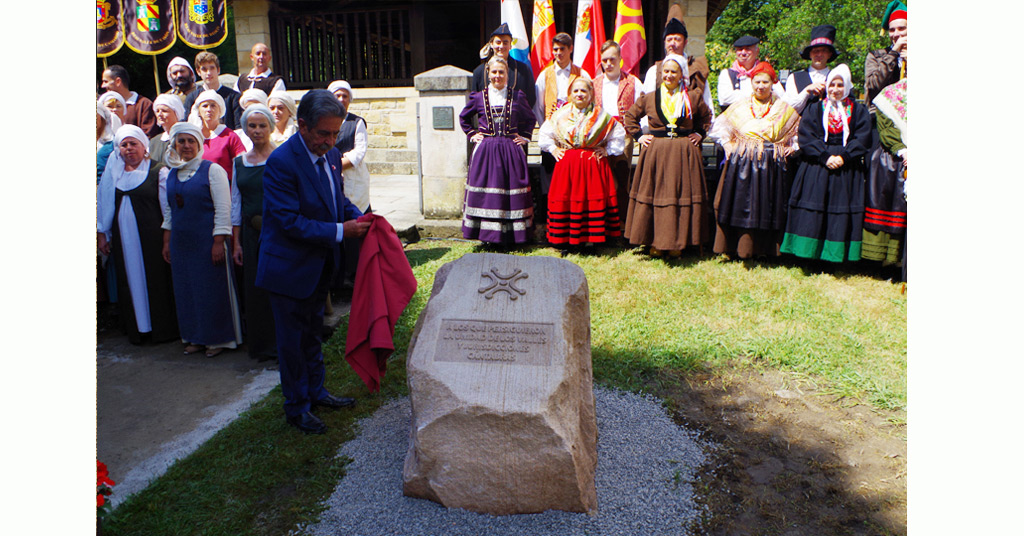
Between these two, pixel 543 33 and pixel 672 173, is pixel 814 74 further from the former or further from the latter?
pixel 543 33

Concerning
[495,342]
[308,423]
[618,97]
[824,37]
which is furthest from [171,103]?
[824,37]

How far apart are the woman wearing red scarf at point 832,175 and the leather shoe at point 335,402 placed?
4.18 m

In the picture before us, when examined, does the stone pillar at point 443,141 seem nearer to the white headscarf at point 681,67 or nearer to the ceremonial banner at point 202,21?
the white headscarf at point 681,67

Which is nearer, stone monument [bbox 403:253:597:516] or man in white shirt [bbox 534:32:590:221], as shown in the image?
stone monument [bbox 403:253:597:516]

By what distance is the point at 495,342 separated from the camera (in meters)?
3.03

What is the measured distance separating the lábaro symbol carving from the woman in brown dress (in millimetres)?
3417

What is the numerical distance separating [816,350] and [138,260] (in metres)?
4.83

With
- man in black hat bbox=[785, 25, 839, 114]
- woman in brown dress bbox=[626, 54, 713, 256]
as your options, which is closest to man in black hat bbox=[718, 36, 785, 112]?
man in black hat bbox=[785, 25, 839, 114]

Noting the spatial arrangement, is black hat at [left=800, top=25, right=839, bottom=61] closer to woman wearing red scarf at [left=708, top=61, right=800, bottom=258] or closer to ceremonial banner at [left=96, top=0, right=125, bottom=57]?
woman wearing red scarf at [left=708, top=61, right=800, bottom=258]

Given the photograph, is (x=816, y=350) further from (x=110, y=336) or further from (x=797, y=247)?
(x=110, y=336)

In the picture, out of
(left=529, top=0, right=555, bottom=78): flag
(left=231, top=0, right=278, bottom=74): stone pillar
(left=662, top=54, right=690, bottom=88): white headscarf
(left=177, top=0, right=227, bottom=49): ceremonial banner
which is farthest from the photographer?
(left=231, top=0, right=278, bottom=74): stone pillar

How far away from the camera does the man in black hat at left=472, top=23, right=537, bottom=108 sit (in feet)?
22.2

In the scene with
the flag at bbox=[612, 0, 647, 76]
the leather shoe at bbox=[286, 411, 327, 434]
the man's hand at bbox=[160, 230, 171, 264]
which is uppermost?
the flag at bbox=[612, 0, 647, 76]

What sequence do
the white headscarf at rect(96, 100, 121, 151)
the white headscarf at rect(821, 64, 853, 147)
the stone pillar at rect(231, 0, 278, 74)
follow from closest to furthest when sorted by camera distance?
the white headscarf at rect(96, 100, 121, 151) < the white headscarf at rect(821, 64, 853, 147) < the stone pillar at rect(231, 0, 278, 74)
